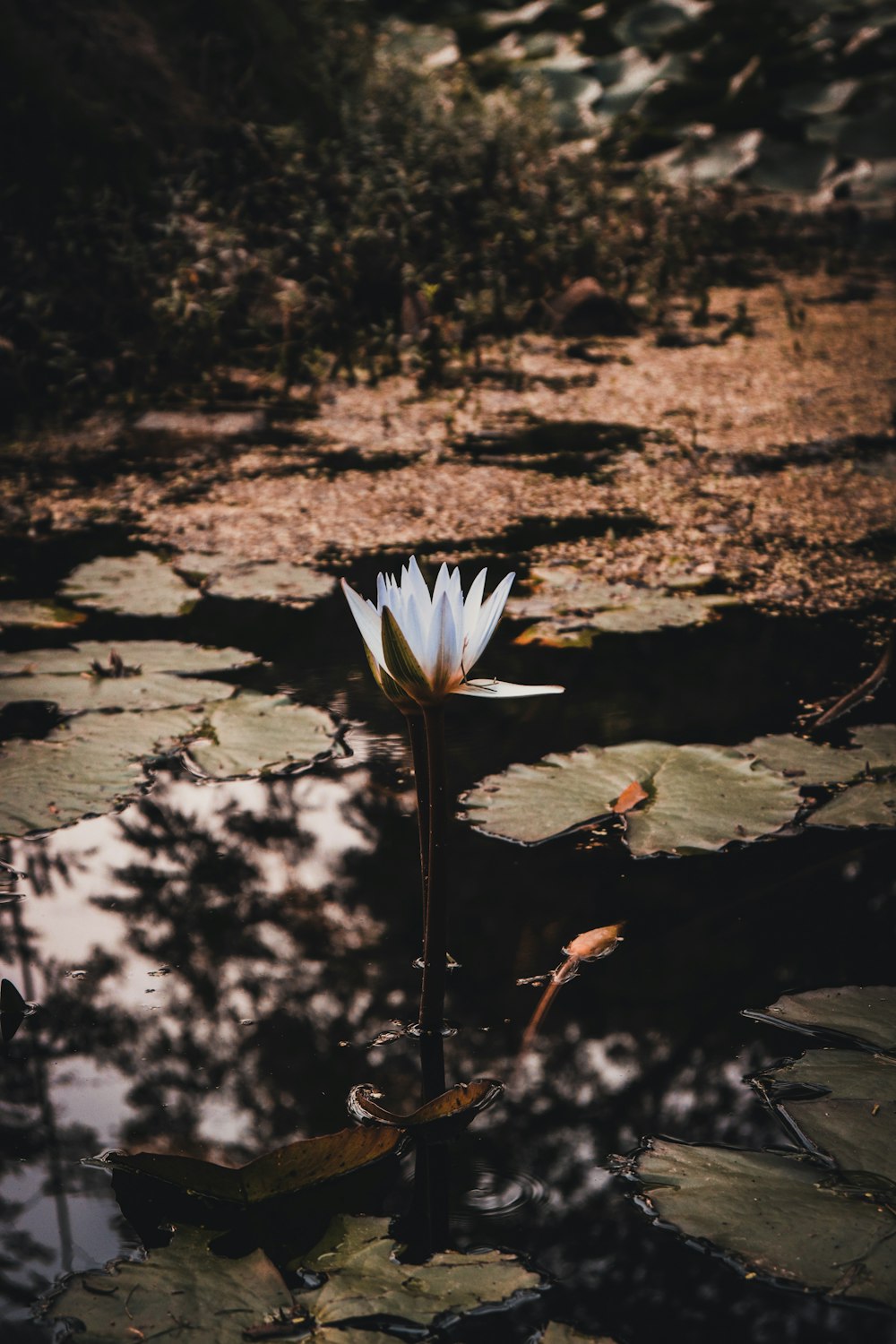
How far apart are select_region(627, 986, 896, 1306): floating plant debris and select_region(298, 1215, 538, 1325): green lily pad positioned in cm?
15

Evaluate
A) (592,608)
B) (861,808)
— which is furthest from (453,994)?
(592,608)

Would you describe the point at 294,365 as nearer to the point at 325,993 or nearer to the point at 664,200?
the point at 664,200

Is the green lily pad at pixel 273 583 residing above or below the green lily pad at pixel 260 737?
above

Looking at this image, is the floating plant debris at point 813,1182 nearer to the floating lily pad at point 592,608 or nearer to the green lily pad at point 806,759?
the green lily pad at point 806,759

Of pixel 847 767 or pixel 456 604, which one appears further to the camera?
pixel 847 767

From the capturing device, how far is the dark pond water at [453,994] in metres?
0.94

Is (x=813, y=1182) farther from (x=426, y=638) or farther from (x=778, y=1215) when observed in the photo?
(x=426, y=638)

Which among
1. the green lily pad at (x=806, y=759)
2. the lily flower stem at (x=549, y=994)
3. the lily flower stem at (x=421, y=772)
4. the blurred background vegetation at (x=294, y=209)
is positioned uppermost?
the blurred background vegetation at (x=294, y=209)

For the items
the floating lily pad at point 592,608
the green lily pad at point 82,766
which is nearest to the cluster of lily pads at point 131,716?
the green lily pad at point 82,766

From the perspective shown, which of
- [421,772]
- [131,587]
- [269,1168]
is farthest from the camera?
[131,587]

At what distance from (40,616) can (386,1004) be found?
1239 mm

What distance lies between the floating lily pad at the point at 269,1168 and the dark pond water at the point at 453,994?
0.04m

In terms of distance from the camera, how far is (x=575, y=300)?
4.28 metres

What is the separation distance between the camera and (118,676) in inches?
75.4
